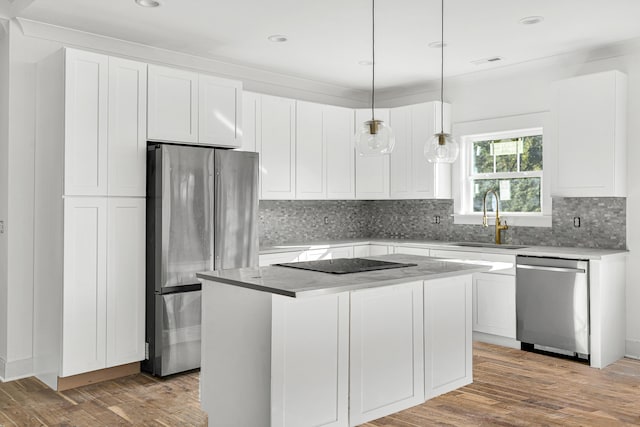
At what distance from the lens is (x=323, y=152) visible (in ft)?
19.4

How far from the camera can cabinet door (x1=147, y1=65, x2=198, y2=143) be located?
426 cm

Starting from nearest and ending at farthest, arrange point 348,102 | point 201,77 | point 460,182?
1. point 201,77
2. point 460,182
3. point 348,102

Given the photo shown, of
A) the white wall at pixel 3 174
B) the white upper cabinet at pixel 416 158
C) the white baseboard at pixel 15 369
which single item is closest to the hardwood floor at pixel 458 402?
the white baseboard at pixel 15 369

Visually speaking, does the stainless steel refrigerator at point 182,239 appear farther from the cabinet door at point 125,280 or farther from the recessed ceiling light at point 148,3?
the recessed ceiling light at point 148,3

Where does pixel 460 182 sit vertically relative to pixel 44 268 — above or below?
above

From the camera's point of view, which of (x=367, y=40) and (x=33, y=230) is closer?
(x=33, y=230)

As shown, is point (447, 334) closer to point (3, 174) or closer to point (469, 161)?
point (469, 161)

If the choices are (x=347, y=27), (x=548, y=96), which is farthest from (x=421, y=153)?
(x=347, y=27)

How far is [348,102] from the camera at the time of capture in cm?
660

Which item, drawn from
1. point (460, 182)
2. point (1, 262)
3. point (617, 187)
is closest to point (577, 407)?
point (617, 187)

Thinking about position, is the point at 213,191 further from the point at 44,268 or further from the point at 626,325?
the point at 626,325

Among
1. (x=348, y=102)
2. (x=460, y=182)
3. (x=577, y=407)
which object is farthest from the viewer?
(x=348, y=102)

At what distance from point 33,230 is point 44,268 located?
301 millimetres

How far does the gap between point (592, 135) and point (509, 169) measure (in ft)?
3.52
